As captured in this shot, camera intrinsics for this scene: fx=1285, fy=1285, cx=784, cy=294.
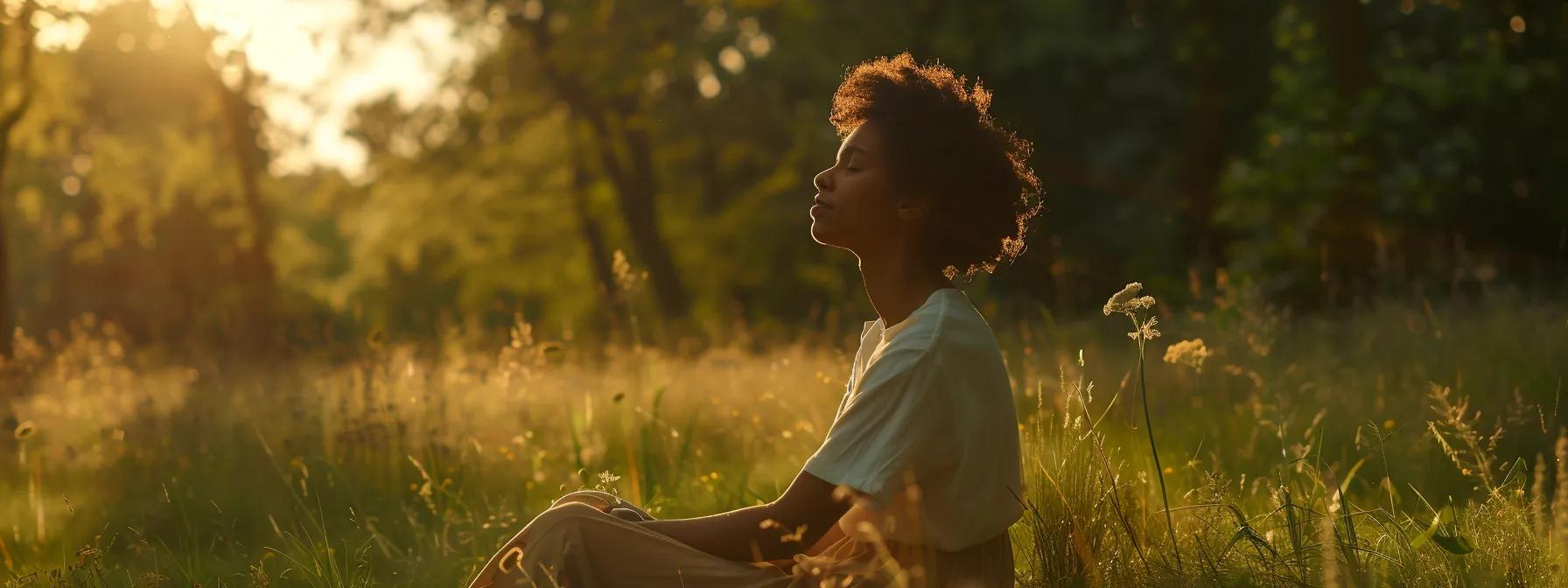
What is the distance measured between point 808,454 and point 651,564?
9.87ft

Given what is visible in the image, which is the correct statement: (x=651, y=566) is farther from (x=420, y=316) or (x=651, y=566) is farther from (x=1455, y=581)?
(x=420, y=316)

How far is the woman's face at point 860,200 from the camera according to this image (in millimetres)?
2932

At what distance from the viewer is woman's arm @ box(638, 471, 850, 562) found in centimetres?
264

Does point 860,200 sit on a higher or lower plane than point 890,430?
higher

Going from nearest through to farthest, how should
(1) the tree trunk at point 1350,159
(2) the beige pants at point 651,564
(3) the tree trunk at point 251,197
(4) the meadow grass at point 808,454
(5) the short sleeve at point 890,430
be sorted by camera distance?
(5) the short sleeve at point 890,430 < (2) the beige pants at point 651,564 < (4) the meadow grass at point 808,454 < (1) the tree trunk at point 1350,159 < (3) the tree trunk at point 251,197

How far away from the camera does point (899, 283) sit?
2.94m

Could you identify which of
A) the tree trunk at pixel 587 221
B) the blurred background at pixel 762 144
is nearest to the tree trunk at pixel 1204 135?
the blurred background at pixel 762 144

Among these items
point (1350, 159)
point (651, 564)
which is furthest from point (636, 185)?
point (651, 564)

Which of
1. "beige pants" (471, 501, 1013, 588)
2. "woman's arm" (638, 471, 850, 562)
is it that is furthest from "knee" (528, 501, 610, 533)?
"woman's arm" (638, 471, 850, 562)

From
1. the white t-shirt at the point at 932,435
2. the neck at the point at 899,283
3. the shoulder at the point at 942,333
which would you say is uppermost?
the neck at the point at 899,283

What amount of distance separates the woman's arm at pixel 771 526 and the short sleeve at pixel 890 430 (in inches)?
2.4

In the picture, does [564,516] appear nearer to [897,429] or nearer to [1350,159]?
[897,429]

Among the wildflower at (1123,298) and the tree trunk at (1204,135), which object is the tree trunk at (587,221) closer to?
the tree trunk at (1204,135)

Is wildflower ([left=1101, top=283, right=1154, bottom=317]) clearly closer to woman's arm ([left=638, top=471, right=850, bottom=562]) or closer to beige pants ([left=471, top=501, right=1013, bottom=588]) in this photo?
beige pants ([left=471, top=501, right=1013, bottom=588])
